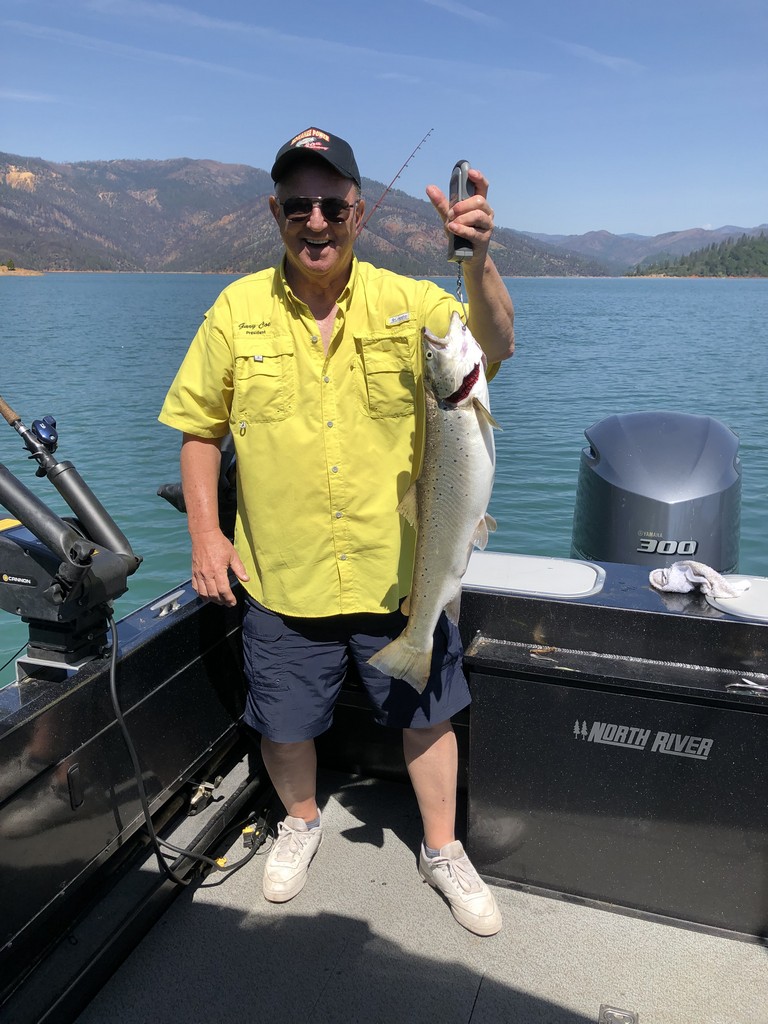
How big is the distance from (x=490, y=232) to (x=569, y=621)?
4.12 ft

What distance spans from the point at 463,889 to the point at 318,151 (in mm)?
2434

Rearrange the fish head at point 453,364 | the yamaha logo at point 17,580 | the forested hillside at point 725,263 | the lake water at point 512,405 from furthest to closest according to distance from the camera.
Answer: the forested hillside at point 725,263
the lake water at point 512,405
the yamaha logo at point 17,580
the fish head at point 453,364

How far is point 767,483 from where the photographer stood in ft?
37.2

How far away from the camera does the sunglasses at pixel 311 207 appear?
2.27m

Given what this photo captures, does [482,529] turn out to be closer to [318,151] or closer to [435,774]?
[435,774]

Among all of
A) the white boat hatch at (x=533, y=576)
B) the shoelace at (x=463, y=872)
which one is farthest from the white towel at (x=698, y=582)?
the shoelace at (x=463, y=872)

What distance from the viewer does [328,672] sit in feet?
8.41

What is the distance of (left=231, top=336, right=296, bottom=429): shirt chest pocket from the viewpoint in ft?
7.73

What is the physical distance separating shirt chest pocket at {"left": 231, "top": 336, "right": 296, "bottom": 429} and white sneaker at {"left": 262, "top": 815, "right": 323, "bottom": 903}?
1553mm

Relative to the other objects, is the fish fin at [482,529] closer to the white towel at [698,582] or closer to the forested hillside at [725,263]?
the white towel at [698,582]

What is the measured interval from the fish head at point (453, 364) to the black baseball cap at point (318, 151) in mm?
676

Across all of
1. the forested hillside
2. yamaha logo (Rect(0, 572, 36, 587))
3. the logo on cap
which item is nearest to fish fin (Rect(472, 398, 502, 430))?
the logo on cap

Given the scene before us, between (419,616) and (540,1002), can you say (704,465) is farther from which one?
(540,1002)

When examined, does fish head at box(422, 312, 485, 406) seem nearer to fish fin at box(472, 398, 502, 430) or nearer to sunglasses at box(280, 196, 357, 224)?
fish fin at box(472, 398, 502, 430)
